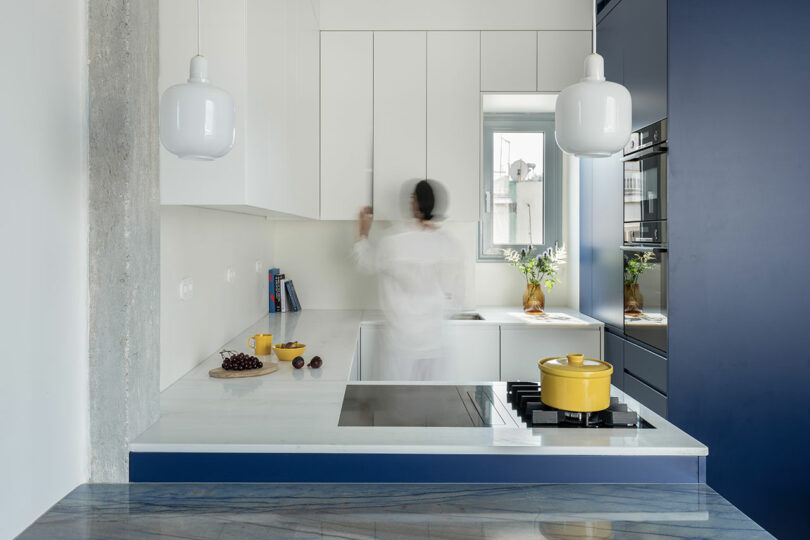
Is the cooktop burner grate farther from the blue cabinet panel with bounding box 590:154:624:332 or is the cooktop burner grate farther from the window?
the window

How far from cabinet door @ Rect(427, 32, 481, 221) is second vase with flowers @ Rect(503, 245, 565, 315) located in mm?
767

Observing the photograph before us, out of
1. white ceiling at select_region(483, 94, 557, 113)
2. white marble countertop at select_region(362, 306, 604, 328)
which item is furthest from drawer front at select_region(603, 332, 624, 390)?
white ceiling at select_region(483, 94, 557, 113)

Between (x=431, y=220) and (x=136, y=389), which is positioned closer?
(x=136, y=389)

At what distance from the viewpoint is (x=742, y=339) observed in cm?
262

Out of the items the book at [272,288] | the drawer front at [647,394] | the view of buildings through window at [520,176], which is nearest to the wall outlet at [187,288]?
the book at [272,288]

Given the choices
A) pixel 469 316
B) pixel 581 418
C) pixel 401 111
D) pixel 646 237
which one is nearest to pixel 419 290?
pixel 469 316

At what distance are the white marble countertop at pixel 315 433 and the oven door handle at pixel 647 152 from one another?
1316 mm

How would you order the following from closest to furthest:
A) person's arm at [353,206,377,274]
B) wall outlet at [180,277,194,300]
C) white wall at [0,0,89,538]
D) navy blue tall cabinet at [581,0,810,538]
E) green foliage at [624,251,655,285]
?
white wall at [0,0,89,538], wall outlet at [180,277,194,300], navy blue tall cabinet at [581,0,810,538], green foliage at [624,251,655,285], person's arm at [353,206,377,274]

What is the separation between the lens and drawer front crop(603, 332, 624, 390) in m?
3.21

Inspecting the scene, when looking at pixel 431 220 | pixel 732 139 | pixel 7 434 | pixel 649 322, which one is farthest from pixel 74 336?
pixel 732 139

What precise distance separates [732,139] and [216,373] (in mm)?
2348

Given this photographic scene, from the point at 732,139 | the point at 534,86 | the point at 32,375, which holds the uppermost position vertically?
the point at 534,86

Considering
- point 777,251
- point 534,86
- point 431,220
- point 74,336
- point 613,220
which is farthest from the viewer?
point 534,86

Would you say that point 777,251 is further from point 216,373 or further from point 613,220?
point 216,373
